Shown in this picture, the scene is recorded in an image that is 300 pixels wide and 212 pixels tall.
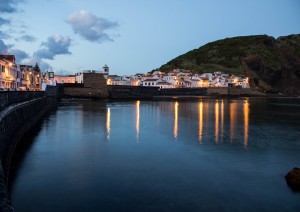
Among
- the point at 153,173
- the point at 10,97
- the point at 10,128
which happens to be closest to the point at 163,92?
the point at 10,97

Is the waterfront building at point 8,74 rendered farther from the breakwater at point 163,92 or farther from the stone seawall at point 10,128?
the breakwater at point 163,92

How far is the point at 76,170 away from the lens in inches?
595

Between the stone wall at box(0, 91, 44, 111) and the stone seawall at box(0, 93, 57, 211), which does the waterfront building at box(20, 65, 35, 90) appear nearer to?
the stone wall at box(0, 91, 44, 111)

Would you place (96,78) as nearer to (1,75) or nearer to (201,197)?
(1,75)

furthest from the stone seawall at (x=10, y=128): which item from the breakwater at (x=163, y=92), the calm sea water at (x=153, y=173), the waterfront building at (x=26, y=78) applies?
the breakwater at (x=163, y=92)

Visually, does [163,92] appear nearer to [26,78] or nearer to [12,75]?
[26,78]

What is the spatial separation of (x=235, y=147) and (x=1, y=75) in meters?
50.2

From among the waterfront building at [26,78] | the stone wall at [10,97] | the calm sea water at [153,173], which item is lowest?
the calm sea water at [153,173]

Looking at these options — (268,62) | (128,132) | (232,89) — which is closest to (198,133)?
(128,132)

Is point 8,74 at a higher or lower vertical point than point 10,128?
higher

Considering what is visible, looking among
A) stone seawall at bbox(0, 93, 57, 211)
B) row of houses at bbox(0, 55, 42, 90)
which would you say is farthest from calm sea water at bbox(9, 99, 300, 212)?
row of houses at bbox(0, 55, 42, 90)

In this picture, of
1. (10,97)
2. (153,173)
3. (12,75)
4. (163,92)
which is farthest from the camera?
(163,92)

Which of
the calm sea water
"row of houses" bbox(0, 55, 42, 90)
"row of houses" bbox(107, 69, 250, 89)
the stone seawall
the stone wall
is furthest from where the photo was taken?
"row of houses" bbox(107, 69, 250, 89)

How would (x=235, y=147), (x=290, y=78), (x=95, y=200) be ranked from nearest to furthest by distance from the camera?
(x=95, y=200) < (x=235, y=147) < (x=290, y=78)
